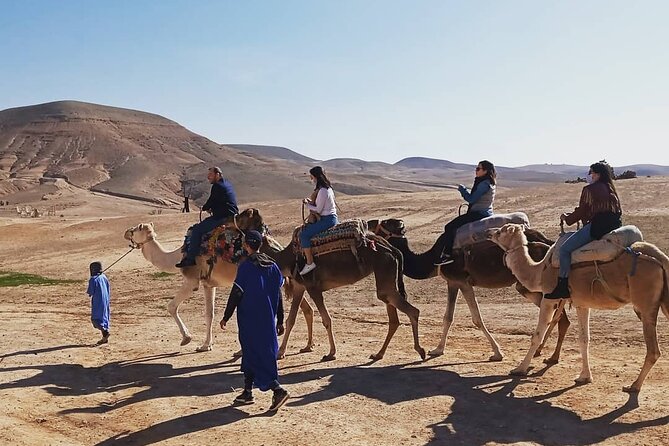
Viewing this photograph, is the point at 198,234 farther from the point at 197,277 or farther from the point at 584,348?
the point at 584,348

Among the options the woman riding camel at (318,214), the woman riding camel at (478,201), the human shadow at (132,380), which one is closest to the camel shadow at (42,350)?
the human shadow at (132,380)

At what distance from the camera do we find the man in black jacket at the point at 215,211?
12.0 m

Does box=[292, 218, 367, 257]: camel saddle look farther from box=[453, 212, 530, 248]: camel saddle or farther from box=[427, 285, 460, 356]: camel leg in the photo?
box=[427, 285, 460, 356]: camel leg

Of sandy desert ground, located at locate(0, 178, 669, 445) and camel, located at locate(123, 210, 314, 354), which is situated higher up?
camel, located at locate(123, 210, 314, 354)

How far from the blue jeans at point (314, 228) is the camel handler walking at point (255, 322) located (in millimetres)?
2504

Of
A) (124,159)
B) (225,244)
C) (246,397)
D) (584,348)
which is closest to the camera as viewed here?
(246,397)

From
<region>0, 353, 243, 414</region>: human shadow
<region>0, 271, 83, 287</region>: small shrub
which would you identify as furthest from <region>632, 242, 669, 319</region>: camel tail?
<region>0, 271, 83, 287</region>: small shrub

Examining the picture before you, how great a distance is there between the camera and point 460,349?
11.7 m

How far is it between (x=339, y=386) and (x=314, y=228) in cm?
280

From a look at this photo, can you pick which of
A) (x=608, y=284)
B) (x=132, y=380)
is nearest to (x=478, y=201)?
(x=608, y=284)

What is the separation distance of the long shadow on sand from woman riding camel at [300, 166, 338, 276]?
187 centimetres

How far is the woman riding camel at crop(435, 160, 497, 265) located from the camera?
10.9 m

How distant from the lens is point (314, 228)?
36.9ft

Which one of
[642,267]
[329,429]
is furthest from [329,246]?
[642,267]
